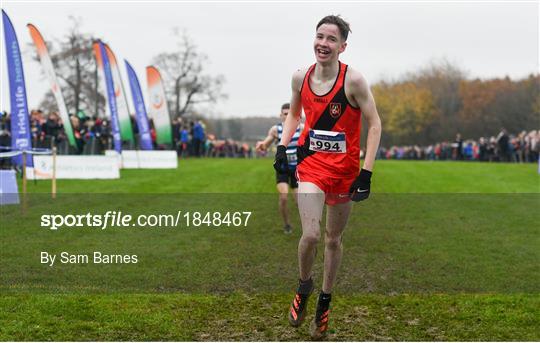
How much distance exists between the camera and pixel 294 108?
267 inches

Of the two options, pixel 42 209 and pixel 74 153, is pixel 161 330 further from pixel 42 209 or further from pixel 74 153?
pixel 74 153

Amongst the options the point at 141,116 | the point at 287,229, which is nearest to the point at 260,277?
the point at 287,229

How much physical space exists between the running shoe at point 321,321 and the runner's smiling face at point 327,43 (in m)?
2.12

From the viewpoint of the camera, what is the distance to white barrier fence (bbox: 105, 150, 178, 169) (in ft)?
103

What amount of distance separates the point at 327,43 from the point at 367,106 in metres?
0.64

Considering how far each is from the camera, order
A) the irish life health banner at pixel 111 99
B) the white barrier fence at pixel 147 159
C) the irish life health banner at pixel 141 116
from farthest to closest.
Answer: the irish life health banner at pixel 141 116, the white barrier fence at pixel 147 159, the irish life health banner at pixel 111 99

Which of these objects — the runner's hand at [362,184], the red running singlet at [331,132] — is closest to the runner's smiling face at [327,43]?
the red running singlet at [331,132]

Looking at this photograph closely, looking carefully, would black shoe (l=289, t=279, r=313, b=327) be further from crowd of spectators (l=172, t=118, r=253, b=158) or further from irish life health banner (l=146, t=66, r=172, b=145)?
crowd of spectators (l=172, t=118, r=253, b=158)

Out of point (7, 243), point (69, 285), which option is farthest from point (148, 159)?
point (69, 285)

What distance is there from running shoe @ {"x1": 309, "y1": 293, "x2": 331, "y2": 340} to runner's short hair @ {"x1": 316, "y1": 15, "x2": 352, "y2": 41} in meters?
2.33

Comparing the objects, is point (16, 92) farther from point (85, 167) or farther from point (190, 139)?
point (190, 139)

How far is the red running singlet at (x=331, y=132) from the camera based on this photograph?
6277mm

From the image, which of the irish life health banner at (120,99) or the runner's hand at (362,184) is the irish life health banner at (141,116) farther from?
the runner's hand at (362,184)

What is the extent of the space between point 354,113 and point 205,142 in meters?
42.5
